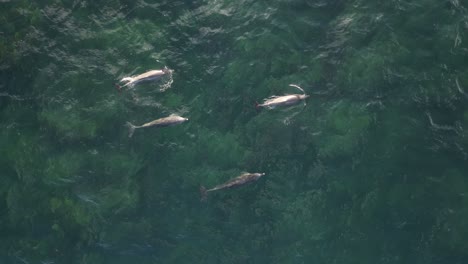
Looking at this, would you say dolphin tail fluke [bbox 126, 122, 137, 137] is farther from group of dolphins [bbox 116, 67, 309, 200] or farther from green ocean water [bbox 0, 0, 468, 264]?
group of dolphins [bbox 116, 67, 309, 200]

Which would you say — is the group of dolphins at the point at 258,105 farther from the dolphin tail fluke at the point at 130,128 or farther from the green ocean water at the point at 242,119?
the green ocean water at the point at 242,119

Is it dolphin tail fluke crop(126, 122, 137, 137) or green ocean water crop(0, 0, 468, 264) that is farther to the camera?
dolphin tail fluke crop(126, 122, 137, 137)

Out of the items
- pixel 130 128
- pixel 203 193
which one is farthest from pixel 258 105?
pixel 130 128

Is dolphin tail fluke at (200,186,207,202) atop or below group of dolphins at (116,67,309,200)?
below

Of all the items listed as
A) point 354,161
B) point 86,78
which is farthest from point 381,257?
point 86,78

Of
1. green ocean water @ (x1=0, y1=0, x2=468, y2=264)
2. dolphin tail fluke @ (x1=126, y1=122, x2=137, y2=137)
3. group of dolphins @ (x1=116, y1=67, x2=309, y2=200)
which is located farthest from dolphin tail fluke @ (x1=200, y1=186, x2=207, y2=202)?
dolphin tail fluke @ (x1=126, y1=122, x2=137, y2=137)

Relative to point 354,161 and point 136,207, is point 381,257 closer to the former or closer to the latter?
point 354,161

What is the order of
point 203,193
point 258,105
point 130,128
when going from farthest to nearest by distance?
1. point 203,193
2. point 130,128
3. point 258,105

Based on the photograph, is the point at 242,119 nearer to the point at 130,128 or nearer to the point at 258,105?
the point at 258,105
